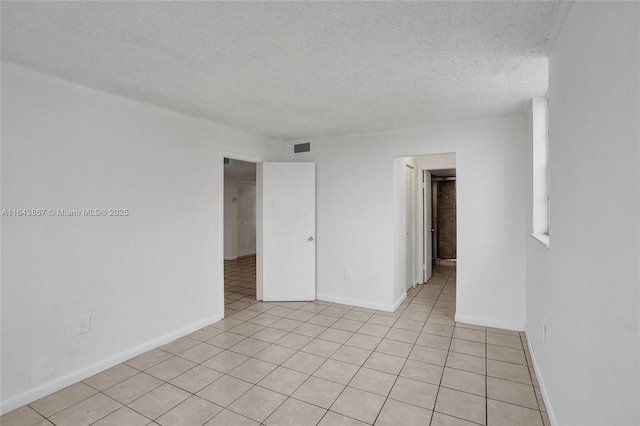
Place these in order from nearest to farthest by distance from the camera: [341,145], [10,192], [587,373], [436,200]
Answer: [587,373] < [10,192] < [341,145] < [436,200]

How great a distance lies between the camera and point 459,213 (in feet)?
12.5

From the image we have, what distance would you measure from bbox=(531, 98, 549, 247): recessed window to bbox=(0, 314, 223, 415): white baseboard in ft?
11.5

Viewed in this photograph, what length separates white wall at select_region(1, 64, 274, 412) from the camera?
225cm

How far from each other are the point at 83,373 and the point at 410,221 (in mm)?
4346

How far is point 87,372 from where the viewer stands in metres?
2.61

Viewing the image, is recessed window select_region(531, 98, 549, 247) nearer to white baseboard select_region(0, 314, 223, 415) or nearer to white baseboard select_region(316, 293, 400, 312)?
white baseboard select_region(316, 293, 400, 312)

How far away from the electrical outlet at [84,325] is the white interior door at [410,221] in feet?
12.9

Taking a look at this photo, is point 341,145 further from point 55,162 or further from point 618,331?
point 618,331

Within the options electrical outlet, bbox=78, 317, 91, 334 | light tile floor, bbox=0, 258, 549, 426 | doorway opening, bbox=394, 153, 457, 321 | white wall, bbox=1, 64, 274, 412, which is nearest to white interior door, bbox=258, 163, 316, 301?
light tile floor, bbox=0, 258, 549, 426

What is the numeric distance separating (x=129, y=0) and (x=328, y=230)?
347cm

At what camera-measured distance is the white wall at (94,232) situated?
225cm

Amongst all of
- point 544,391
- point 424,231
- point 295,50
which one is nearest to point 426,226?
point 424,231

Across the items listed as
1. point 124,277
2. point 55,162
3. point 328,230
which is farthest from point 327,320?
point 55,162

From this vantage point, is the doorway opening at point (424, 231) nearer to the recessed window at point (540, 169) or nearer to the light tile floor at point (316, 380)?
the light tile floor at point (316, 380)
